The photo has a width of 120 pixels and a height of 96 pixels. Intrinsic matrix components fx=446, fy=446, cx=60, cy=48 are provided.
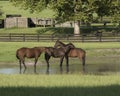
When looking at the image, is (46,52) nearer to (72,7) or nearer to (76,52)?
(76,52)

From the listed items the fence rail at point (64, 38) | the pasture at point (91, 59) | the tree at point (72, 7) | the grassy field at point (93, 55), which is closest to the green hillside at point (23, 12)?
the tree at point (72, 7)

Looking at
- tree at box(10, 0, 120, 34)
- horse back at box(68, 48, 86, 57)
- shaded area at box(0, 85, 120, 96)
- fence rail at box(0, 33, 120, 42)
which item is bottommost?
shaded area at box(0, 85, 120, 96)

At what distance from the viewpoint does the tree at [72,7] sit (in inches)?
2093

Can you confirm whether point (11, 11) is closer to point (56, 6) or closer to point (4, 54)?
point (56, 6)

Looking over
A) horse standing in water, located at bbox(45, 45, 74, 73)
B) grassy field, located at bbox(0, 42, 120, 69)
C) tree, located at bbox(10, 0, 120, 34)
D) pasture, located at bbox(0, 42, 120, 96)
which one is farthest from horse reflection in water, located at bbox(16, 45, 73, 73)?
tree, located at bbox(10, 0, 120, 34)

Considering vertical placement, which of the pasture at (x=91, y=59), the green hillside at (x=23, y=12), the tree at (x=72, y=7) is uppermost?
the green hillside at (x=23, y=12)

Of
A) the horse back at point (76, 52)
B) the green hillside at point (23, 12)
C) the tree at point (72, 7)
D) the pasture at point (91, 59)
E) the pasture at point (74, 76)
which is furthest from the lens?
the green hillside at point (23, 12)

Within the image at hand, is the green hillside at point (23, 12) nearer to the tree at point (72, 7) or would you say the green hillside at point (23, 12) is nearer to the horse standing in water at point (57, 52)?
the tree at point (72, 7)

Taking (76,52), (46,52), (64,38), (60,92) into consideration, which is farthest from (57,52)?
(64,38)

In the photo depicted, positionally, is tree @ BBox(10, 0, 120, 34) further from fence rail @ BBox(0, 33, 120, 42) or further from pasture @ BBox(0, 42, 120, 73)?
pasture @ BBox(0, 42, 120, 73)

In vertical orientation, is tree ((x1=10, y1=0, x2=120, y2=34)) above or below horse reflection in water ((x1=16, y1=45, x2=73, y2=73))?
above

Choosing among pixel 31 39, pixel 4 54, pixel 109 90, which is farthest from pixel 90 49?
pixel 109 90

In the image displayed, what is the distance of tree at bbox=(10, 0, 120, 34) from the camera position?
2093 inches

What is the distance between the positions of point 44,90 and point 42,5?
4293 centimetres
